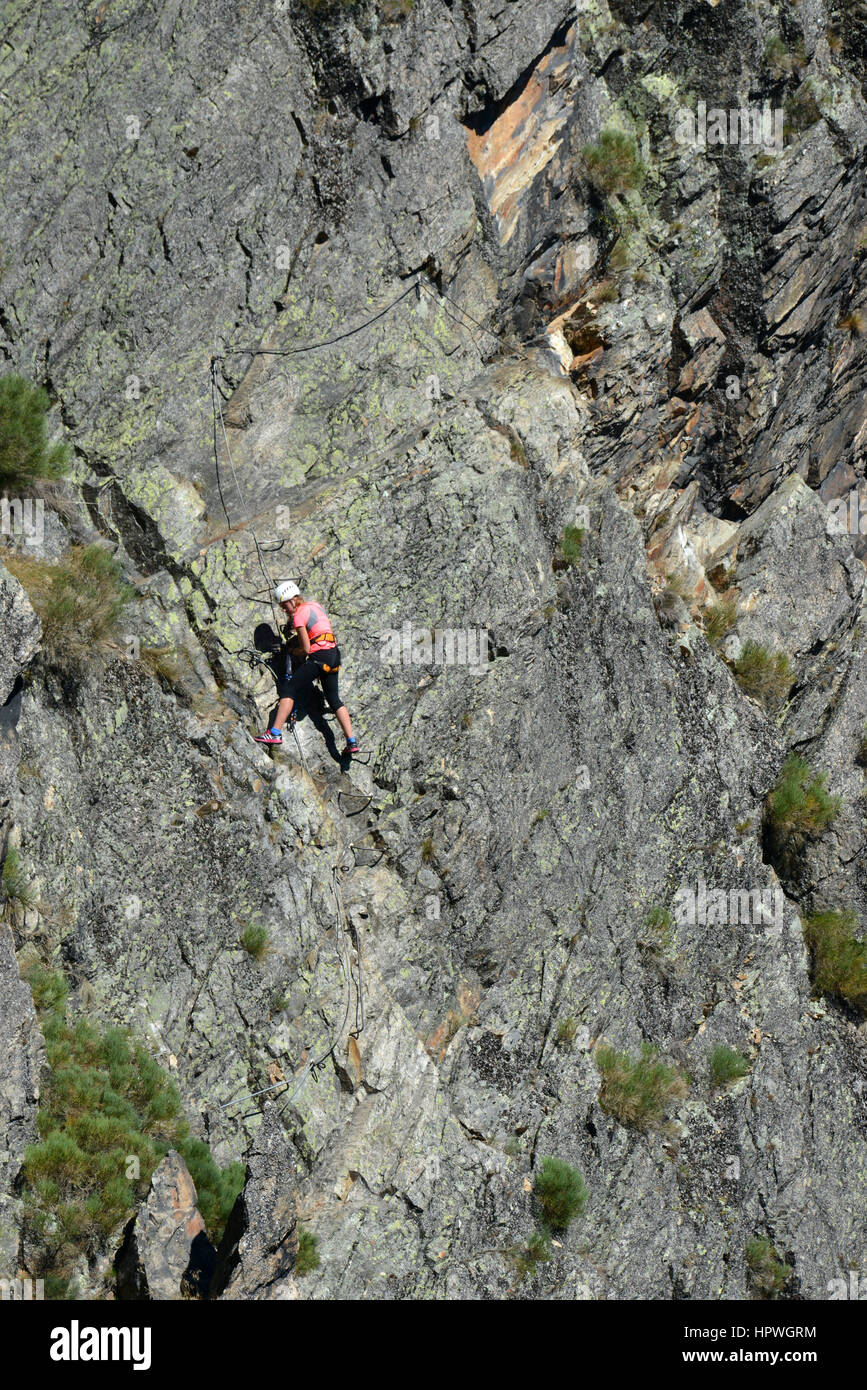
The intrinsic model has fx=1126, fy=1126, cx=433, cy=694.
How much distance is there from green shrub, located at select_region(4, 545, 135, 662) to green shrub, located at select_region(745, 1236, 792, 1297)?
12.9 metres

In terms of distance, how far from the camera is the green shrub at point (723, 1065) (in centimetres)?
1702

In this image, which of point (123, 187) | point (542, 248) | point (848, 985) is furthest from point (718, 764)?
point (123, 187)

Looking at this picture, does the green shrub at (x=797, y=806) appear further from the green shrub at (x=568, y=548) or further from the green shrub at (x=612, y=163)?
the green shrub at (x=612, y=163)

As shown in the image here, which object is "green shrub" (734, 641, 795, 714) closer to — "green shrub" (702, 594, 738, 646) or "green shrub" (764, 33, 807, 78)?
"green shrub" (702, 594, 738, 646)

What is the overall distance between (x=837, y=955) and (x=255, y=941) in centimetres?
1098

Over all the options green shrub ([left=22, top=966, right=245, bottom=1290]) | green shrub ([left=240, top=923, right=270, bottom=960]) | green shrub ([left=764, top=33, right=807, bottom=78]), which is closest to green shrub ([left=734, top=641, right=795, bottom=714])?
green shrub ([left=764, top=33, right=807, bottom=78])

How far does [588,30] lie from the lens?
16.8 metres

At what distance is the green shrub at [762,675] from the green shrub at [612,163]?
778 cm

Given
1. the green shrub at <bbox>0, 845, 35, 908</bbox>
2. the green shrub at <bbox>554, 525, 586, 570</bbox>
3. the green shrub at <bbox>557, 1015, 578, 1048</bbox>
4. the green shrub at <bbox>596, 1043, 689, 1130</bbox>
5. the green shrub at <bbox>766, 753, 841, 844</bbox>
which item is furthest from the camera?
the green shrub at <bbox>766, 753, 841, 844</bbox>

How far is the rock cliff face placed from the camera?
12305mm

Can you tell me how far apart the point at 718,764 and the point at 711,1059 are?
4543 mm

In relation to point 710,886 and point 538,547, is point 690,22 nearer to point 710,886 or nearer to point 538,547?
point 538,547

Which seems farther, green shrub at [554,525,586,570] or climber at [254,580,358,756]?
green shrub at [554,525,586,570]

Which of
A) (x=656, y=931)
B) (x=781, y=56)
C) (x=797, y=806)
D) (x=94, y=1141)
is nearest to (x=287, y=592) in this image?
(x=94, y=1141)
